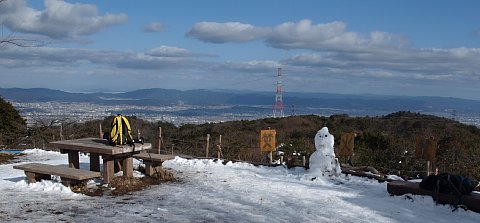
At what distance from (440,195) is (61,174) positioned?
6637 mm

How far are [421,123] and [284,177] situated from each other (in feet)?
81.3

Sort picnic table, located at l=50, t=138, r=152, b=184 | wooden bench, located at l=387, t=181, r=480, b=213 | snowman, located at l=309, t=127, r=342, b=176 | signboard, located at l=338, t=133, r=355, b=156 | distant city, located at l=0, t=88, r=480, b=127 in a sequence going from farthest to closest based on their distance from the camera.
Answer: distant city, located at l=0, t=88, r=480, b=127
signboard, located at l=338, t=133, r=355, b=156
snowman, located at l=309, t=127, r=342, b=176
picnic table, located at l=50, t=138, r=152, b=184
wooden bench, located at l=387, t=181, r=480, b=213

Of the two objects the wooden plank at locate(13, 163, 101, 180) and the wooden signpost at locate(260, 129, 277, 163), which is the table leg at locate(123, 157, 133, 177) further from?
the wooden signpost at locate(260, 129, 277, 163)

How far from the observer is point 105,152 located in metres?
8.51

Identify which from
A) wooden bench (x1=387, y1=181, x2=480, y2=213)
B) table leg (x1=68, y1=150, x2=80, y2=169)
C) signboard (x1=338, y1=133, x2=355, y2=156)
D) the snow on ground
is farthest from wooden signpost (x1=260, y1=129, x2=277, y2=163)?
table leg (x1=68, y1=150, x2=80, y2=169)

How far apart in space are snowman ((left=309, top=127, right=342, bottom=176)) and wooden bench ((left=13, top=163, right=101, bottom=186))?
15.3 ft

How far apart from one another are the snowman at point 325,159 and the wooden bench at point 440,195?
70.5 inches

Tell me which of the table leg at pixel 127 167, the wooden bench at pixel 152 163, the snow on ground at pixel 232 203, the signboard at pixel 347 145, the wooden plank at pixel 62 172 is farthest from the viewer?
the signboard at pixel 347 145

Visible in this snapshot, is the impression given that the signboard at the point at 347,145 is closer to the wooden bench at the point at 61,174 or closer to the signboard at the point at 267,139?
the signboard at the point at 267,139

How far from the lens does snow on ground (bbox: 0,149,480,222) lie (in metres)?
6.72

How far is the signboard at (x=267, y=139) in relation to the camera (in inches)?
486

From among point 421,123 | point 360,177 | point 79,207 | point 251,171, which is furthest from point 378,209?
point 421,123

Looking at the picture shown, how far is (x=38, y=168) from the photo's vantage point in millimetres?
8586

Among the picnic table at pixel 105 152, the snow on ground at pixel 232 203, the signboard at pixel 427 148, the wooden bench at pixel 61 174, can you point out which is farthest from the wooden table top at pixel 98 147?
the signboard at pixel 427 148
